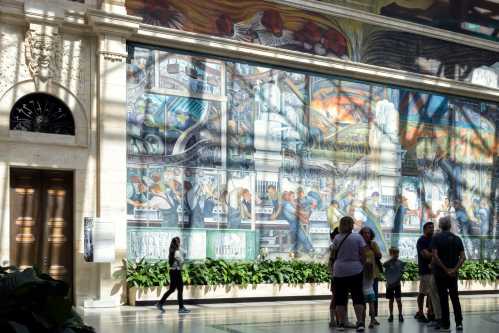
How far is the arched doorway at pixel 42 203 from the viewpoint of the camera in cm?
1527

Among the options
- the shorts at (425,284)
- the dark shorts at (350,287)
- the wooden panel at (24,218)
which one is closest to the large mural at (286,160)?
the wooden panel at (24,218)

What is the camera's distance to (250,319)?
12820 mm

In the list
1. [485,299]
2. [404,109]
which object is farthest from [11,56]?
[485,299]

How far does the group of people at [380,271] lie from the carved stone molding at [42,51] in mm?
7645

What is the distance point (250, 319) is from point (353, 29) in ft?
33.5

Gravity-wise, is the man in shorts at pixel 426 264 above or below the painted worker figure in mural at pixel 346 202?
below

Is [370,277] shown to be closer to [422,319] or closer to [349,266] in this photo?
[349,266]

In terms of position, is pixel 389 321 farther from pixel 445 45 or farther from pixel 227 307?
pixel 445 45

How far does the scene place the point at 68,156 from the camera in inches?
619

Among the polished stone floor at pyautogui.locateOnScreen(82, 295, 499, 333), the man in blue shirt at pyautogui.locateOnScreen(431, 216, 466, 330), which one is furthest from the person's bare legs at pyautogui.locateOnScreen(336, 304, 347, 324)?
the man in blue shirt at pyautogui.locateOnScreen(431, 216, 466, 330)

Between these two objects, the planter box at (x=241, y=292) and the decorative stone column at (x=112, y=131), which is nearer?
the planter box at (x=241, y=292)

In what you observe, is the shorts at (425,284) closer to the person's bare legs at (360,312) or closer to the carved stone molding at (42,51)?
the person's bare legs at (360,312)

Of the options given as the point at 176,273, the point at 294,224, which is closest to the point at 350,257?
the point at 176,273

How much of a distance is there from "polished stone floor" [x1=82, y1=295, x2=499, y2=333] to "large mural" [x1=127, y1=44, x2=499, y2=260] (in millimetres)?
2296
